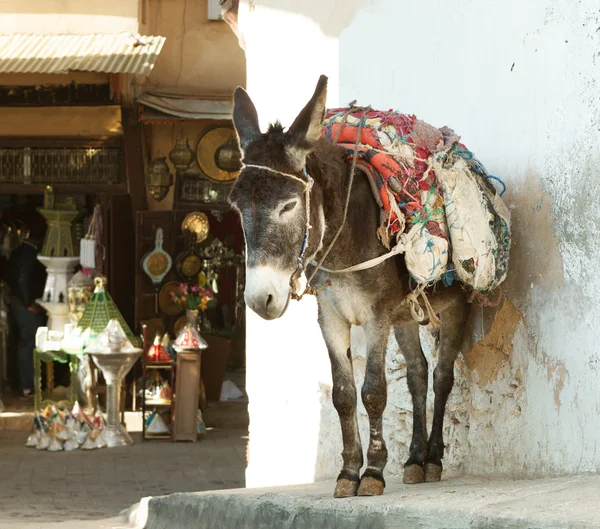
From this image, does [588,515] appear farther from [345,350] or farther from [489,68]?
[489,68]

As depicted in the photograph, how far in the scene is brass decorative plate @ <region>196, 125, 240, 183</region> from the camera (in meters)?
11.5

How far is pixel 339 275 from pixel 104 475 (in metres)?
5.02

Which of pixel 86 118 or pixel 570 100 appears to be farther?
pixel 86 118

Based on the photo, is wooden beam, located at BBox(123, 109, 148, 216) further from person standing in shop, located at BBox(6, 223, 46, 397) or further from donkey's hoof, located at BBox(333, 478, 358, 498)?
donkey's hoof, located at BBox(333, 478, 358, 498)

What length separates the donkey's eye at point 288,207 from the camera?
4.27m

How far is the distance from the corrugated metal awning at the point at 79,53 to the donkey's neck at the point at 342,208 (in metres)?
4.72

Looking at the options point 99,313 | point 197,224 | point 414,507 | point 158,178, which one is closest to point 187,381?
point 99,313

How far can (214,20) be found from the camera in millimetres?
11281

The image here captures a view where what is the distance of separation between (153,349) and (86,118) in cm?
247

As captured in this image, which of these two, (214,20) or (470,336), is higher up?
(214,20)

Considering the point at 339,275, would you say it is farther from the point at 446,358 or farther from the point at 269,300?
the point at 446,358

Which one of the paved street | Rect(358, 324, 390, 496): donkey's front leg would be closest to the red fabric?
Rect(358, 324, 390, 496): donkey's front leg

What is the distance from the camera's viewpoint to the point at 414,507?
4.27 metres

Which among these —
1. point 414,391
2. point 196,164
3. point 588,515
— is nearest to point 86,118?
point 196,164
